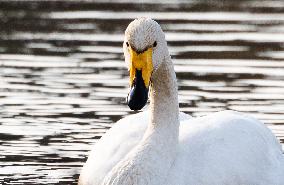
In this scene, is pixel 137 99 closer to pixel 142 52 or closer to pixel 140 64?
pixel 140 64

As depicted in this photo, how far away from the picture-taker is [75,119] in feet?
42.9

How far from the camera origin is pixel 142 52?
9.09 m

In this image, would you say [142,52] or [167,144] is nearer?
[142,52]

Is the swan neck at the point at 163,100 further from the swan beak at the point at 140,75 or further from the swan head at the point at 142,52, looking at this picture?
the swan beak at the point at 140,75

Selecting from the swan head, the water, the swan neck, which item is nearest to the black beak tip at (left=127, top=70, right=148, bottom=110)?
the swan head

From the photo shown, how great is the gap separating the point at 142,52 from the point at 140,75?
0.64ft

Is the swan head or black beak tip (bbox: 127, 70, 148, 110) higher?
the swan head

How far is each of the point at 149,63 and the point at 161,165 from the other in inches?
36.5

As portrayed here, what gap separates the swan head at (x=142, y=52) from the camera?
8.92 m

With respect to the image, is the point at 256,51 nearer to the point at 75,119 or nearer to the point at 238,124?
the point at 75,119

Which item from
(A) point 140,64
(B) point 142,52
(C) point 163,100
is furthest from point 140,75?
(C) point 163,100

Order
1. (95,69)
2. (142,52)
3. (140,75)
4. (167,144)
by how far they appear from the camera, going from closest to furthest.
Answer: (140,75), (142,52), (167,144), (95,69)

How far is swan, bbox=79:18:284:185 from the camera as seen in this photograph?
9.20 m

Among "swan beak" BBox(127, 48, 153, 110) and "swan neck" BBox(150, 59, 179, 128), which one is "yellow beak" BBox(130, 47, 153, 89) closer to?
"swan beak" BBox(127, 48, 153, 110)
